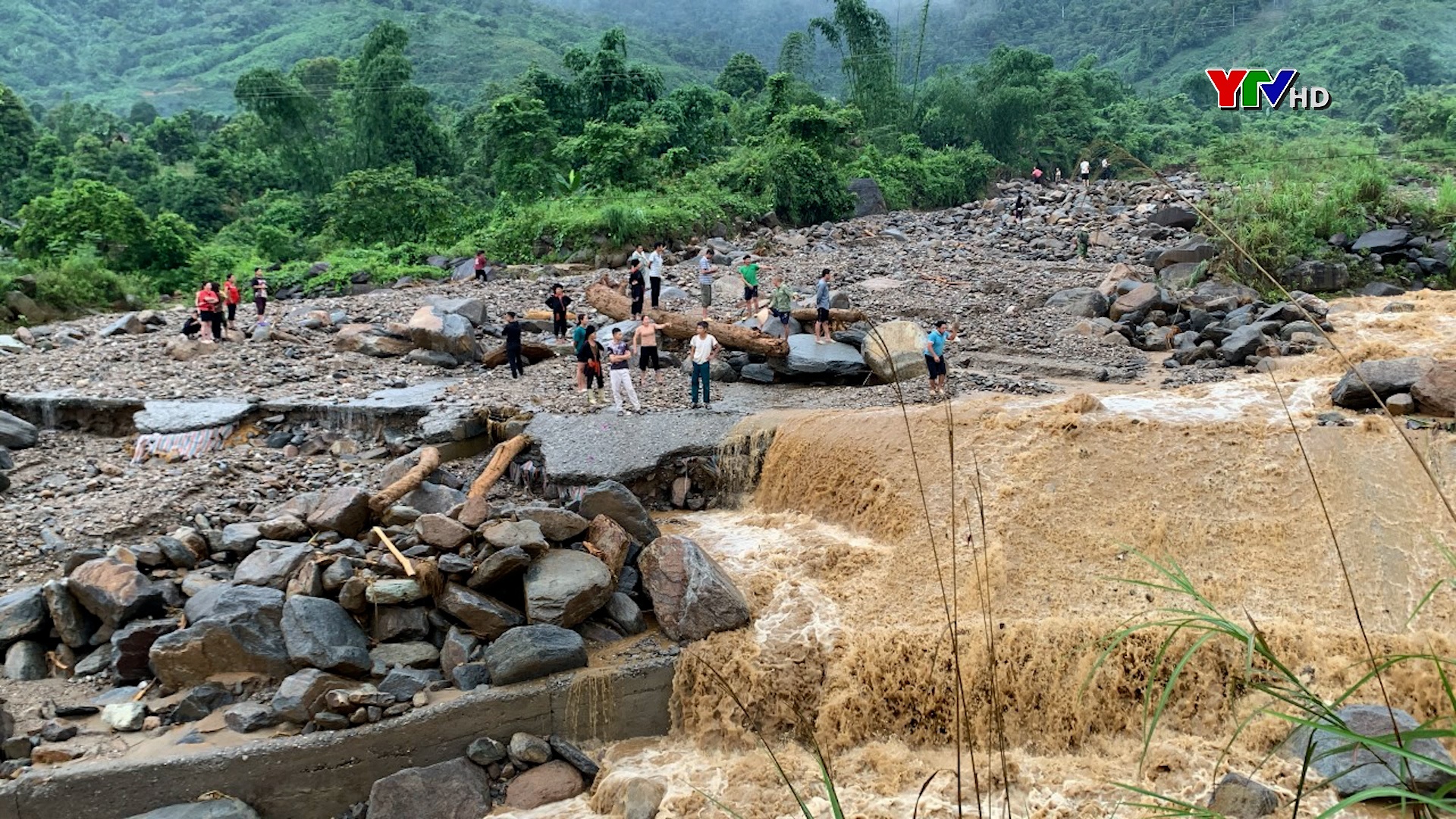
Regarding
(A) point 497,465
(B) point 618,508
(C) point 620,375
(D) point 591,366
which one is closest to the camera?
(B) point 618,508

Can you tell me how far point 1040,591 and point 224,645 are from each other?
6.84 m

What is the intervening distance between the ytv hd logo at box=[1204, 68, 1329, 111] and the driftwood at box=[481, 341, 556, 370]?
23115 millimetres

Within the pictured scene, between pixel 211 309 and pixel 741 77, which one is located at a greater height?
pixel 741 77

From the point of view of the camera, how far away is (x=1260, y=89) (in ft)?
111

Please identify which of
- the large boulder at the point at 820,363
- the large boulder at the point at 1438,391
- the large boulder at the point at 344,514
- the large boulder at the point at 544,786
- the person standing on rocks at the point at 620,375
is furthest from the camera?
the large boulder at the point at 820,363

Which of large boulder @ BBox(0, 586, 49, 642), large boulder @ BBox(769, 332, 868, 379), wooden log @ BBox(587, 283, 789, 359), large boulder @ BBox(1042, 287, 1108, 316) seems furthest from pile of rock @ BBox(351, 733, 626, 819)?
large boulder @ BBox(1042, 287, 1108, 316)

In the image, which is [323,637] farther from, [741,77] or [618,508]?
[741,77]

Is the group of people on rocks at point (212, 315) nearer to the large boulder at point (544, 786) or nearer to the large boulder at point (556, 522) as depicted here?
the large boulder at point (556, 522)

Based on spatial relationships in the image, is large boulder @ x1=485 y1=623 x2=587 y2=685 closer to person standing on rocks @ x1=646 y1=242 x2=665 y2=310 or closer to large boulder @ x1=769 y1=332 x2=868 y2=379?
large boulder @ x1=769 y1=332 x2=868 y2=379

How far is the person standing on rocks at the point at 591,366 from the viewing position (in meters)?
12.4

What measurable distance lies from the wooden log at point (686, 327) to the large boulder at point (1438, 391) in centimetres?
719

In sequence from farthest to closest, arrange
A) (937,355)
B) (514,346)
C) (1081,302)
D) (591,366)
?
(1081,302) < (514,346) < (591,366) < (937,355)

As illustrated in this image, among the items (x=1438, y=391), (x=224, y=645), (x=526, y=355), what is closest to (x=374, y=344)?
(x=526, y=355)

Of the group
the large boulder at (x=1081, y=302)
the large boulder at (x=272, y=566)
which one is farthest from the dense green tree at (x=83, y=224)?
the large boulder at (x=1081, y=302)
